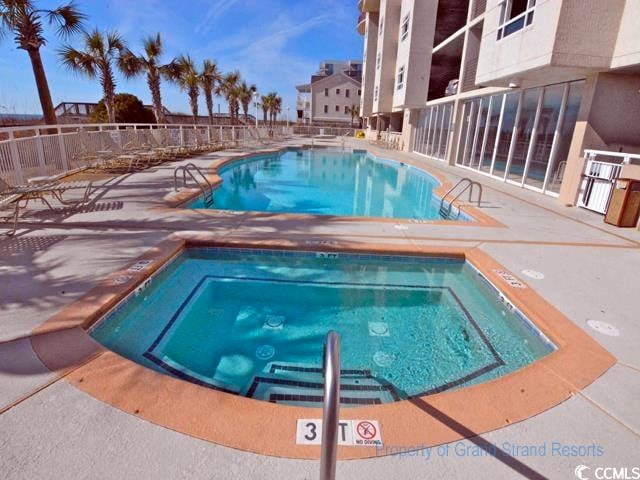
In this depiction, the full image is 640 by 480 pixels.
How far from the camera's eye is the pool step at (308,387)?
293 cm

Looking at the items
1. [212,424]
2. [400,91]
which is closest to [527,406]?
[212,424]

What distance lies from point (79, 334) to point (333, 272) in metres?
3.13

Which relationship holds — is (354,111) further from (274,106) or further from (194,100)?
(194,100)

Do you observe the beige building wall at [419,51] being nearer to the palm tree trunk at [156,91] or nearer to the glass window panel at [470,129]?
the glass window panel at [470,129]

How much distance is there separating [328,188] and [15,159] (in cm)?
875

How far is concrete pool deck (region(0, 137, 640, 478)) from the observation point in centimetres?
188

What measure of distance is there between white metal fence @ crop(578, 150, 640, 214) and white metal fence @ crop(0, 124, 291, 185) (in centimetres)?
1240

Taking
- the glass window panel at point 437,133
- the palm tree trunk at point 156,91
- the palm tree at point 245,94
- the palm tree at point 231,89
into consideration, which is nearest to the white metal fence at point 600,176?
the glass window panel at point 437,133

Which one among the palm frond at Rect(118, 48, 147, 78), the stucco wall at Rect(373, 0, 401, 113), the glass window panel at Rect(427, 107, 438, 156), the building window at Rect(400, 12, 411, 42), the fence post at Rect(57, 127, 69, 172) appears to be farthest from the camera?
the stucco wall at Rect(373, 0, 401, 113)

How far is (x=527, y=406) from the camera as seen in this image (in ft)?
7.73

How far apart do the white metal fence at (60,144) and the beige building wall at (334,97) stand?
4335 cm

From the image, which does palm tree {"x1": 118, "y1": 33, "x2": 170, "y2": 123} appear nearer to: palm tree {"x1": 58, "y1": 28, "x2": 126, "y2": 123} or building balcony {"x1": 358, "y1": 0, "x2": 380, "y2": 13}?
palm tree {"x1": 58, "y1": 28, "x2": 126, "y2": 123}

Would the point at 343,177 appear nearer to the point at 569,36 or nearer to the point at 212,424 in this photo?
the point at 569,36

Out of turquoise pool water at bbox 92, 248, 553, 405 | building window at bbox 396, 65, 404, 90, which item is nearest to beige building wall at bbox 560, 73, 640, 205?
turquoise pool water at bbox 92, 248, 553, 405
